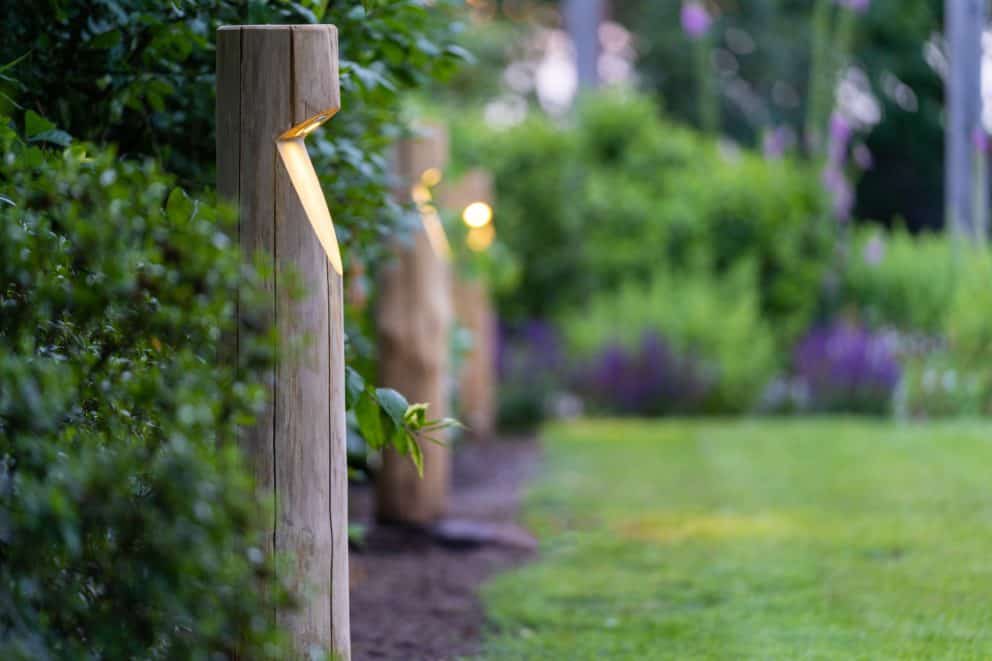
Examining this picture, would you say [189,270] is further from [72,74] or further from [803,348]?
[803,348]

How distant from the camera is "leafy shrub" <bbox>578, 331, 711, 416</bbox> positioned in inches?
434

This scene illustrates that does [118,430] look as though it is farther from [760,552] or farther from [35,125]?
[760,552]

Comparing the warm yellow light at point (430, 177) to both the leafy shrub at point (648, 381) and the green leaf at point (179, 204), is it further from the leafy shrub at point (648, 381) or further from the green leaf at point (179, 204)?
the leafy shrub at point (648, 381)

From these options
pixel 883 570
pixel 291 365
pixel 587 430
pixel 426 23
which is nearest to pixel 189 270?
pixel 291 365

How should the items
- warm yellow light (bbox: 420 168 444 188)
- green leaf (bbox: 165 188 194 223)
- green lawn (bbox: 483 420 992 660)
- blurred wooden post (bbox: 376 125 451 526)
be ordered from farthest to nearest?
warm yellow light (bbox: 420 168 444 188) → blurred wooden post (bbox: 376 125 451 526) → green lawn (bbox: 483 420 992 660) → green leaf (bbox: 165 188 194 223)

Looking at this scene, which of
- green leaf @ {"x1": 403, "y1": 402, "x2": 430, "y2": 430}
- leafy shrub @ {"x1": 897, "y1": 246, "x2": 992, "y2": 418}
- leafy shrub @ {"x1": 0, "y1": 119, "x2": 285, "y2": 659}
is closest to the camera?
leafy shrub @ {"x1": 0, "y1": 119, "x2": 285, "y2": 659}

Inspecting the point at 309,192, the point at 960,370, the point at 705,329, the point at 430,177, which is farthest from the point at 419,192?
the point at 960,370

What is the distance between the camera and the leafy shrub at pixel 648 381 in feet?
36.1

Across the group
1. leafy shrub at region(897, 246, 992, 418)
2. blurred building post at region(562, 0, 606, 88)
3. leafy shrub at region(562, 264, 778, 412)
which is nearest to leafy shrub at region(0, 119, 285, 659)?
leafy shrub at region(897, 246, 992, 418)

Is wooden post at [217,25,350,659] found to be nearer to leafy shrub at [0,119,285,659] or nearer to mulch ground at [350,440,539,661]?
leafy shrub at [0,119,285,659]

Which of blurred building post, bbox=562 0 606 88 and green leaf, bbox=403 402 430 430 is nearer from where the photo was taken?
green leaf, bbox=403 402 430 430

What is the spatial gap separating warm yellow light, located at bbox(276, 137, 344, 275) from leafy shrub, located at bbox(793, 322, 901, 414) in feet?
29.4

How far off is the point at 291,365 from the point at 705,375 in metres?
8.55

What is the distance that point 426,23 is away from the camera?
4066 mm
